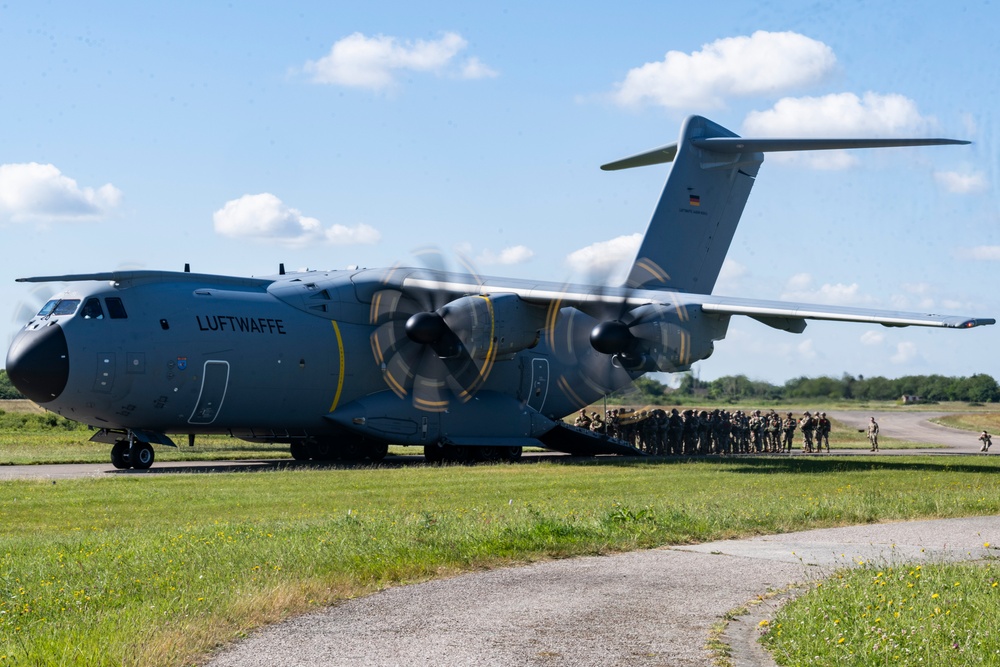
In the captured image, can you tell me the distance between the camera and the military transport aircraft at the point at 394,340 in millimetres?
22625

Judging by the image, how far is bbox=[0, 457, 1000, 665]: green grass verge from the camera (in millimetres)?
7590

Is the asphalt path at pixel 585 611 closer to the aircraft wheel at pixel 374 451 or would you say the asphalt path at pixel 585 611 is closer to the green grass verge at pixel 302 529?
the green grass verge at pixel 302 529

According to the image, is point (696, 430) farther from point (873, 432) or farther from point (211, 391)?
point (211, 391)

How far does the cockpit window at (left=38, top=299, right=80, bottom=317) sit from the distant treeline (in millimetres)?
37714

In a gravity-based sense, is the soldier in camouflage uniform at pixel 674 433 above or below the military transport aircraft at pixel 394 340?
below

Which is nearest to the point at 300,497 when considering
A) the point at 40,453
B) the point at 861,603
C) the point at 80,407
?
the point at 80,407

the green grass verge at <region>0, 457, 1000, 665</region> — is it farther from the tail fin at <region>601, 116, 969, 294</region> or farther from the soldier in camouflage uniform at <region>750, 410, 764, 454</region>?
the soldier in camouflage uniform at <region>750, 410, 764, 454</region>

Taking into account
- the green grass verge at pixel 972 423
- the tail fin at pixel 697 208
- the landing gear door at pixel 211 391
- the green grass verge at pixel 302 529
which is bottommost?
the green grass verge at pixel 972 423

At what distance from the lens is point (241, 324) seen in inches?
961

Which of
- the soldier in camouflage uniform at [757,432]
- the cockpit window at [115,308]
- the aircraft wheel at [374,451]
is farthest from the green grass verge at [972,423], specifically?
the cockpit window at [115,308]

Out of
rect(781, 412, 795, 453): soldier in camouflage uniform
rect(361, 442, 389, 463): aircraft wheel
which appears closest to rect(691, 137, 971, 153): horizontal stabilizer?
rect(361, 442, 389, 463): aircraft wheel

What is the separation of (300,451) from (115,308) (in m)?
7.57

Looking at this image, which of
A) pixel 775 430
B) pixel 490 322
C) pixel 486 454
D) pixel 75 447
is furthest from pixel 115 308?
pixel 775 430

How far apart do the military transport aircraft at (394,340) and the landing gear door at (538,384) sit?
0.05 metres
